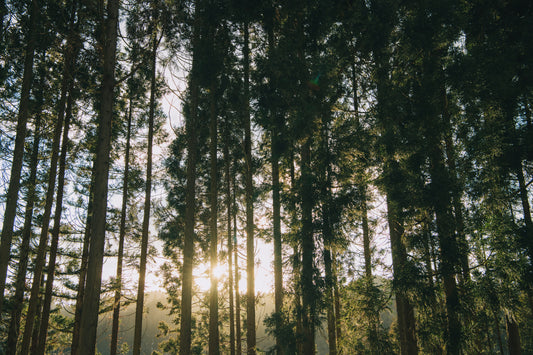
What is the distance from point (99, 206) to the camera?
4867 millimetres

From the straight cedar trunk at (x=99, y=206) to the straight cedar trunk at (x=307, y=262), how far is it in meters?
4.29

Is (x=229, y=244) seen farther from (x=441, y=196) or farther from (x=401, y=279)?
(x=441, y=196)

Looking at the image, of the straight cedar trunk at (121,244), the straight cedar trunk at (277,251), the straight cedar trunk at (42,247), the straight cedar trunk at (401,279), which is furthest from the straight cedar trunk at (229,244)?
the straight cedar trunk at (401,279)

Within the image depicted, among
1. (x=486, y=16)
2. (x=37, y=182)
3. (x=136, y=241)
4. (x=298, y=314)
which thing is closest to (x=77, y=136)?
(x=37, y=182)

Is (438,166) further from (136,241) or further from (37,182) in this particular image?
(37,182)

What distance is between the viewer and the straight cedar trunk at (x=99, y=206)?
4461 millimetres

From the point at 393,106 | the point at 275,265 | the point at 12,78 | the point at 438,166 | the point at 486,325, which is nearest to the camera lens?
the point at 486,325

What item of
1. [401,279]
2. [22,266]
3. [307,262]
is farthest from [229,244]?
[401,279]

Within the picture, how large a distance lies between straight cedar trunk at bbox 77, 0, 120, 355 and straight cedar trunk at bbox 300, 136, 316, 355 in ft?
14.1

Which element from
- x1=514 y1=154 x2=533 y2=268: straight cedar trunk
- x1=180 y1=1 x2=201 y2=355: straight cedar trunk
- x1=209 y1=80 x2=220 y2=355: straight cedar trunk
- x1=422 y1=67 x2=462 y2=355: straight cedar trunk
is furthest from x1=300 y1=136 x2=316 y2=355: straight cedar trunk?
x1=514 y1=154 x2=533 y2=268: straight cedar trunk

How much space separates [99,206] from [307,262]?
4.73 meters

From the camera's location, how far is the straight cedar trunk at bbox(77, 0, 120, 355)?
176 inches

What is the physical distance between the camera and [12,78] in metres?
9.17

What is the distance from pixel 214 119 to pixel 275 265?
5.33 m
